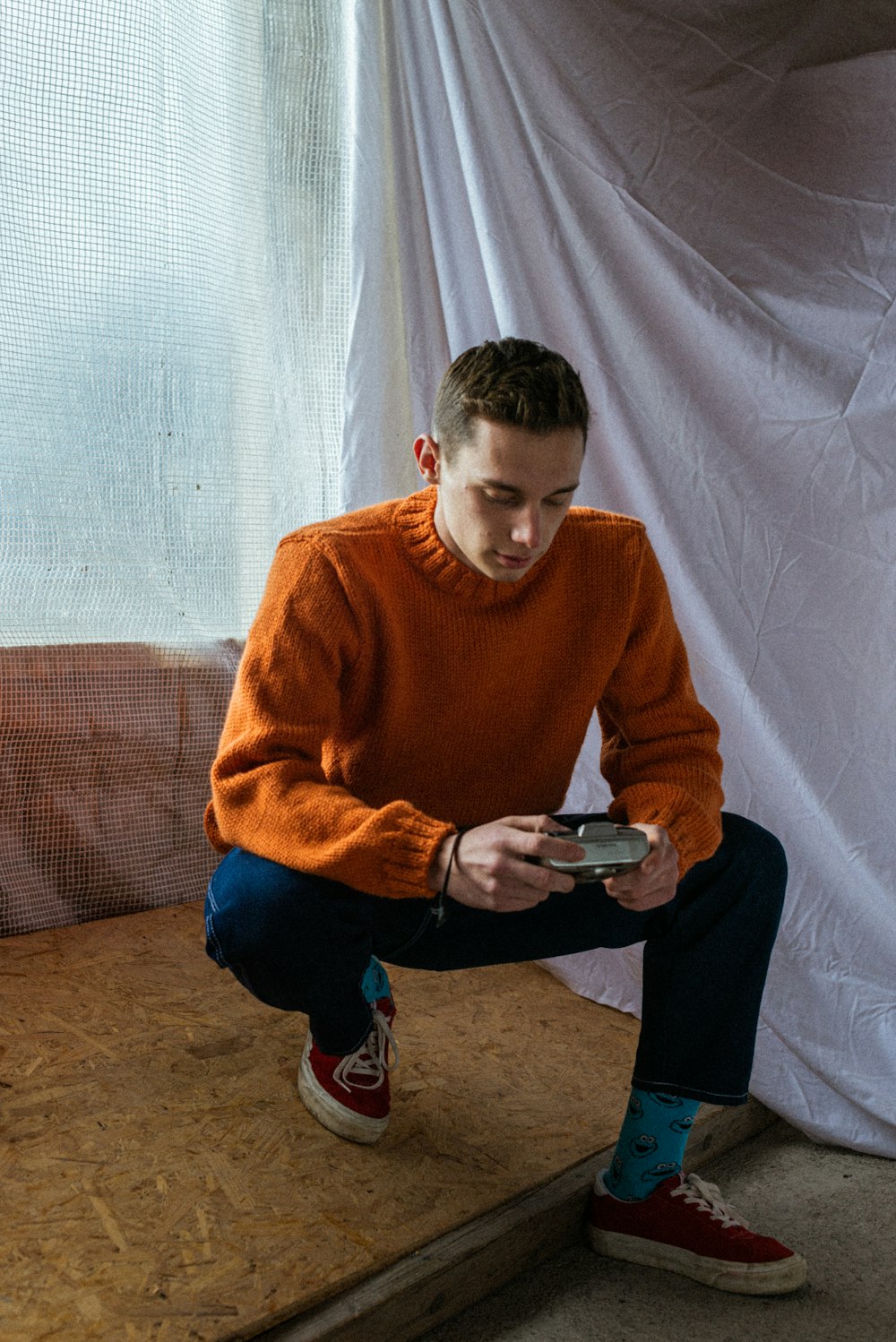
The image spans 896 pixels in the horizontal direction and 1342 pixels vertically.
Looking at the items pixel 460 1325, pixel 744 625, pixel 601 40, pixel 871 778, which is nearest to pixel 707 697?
pixel 744 625

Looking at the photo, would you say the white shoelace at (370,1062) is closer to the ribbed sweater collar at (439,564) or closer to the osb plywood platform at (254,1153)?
the osb plywood platform at (254,1153)

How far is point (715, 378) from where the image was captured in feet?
5.65

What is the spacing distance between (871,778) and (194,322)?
1.38 meters

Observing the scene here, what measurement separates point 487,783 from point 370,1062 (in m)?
0.36

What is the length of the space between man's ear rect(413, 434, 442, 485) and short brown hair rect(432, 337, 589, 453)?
0.05ft

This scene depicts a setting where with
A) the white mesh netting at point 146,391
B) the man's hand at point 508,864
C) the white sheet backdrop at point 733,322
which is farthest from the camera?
the white mesh netting at point 146,391

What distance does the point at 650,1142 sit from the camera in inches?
49.1

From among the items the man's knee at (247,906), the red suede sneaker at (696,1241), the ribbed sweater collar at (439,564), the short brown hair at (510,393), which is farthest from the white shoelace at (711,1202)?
the short brown hair at (510,393)

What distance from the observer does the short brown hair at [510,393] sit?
3.86 feet

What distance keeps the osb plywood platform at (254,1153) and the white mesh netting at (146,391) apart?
0.99 feet

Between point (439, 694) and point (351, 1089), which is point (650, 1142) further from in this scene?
point (439, 694)

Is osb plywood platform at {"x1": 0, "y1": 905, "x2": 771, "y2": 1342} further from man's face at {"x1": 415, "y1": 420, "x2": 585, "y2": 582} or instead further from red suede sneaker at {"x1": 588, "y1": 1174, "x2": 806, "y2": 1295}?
man's face at {"x1": 415, "y1": 420, "x2": 585, "y2": 582}

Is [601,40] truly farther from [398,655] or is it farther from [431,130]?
[398,655]

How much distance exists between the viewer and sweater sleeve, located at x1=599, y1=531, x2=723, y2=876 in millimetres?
1294
